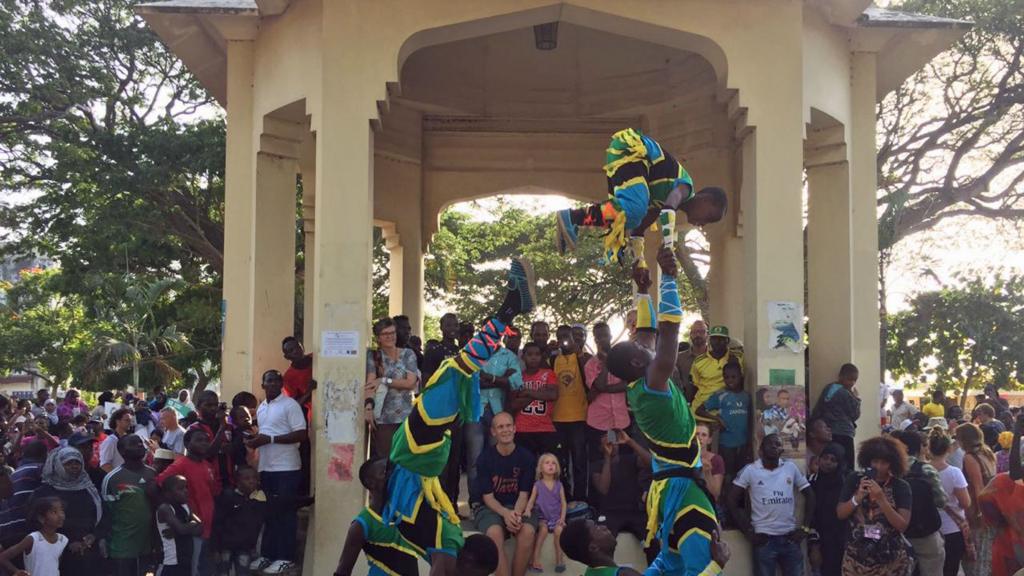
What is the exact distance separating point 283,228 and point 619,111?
5911 mm

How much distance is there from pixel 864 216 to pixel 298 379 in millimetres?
6705

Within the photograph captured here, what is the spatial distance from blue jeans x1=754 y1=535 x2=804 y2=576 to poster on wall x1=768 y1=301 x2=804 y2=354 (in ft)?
6.07

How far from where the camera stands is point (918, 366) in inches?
913

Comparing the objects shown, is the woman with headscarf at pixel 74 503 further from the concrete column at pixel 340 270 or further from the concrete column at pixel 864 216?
the concrete column at pixel 864 216

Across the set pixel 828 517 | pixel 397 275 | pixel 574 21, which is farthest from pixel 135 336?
pixel 828 517

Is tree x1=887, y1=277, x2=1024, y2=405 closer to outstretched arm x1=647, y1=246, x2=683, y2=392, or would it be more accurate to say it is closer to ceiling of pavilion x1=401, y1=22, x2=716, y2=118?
ceiling of pavilion x1=401, y1=22, x2=716, y2=118

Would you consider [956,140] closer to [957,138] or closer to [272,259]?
[957,138]

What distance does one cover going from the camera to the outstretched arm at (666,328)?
5969mm

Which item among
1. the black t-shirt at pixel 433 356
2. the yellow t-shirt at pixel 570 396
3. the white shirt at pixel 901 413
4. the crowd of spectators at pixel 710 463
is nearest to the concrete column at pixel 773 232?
the crowd of spectators at pixel 710 463

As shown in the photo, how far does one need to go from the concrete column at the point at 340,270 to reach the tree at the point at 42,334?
68.9 ft

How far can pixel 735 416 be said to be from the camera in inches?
391

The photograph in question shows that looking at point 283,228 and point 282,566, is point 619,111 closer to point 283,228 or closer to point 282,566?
point 283,228

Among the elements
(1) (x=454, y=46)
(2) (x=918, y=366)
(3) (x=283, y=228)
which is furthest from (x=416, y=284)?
(2) (x=918, y=366)

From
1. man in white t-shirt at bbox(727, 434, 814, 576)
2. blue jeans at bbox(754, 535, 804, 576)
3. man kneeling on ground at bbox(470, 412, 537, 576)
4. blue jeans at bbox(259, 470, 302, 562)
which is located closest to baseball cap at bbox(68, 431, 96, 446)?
blue jeans at bbox(259, 470, 302, 562)
